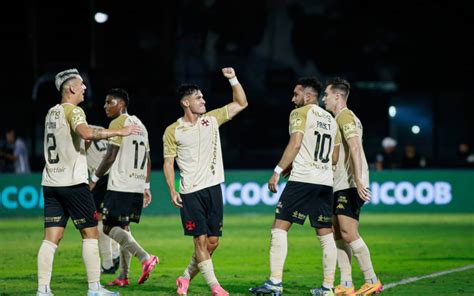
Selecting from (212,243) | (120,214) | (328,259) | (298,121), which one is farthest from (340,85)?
(120,214)

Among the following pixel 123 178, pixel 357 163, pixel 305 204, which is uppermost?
pixel 357 163

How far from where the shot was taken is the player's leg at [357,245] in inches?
520

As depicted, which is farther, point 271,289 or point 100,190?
point 100,190

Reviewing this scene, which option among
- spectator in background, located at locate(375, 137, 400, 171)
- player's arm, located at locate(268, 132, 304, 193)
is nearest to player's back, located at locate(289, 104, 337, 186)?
player's arm, located at locate(268, 132, 304, 193)

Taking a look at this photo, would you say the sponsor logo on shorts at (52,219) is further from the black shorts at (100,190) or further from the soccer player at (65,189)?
the black shorts at (100,190)

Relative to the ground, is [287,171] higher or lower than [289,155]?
lower

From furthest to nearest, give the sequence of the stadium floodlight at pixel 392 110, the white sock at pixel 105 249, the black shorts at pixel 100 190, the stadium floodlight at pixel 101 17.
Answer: the stadium floodlight at pixel 101 17 → the stadium floodlight at pixel 392 110 → the black shorts at pixel 100 190 → the white sock at pixel 105 249

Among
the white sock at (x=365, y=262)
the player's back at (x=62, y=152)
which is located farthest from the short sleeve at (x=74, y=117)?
the white sock at (x=365, y=262)

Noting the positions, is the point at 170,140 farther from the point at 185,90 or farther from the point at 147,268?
the point at 147,268

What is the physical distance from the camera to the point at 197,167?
1305cm

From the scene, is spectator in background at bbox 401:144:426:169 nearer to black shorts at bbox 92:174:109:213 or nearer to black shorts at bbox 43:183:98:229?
black shorts at bbox 92:174:109:213

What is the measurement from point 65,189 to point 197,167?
148 centimetres

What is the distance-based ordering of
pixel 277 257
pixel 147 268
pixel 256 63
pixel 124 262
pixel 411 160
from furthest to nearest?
pixel 256 63, pixel 411 160, pixel 124 262, pixel 147 268, pixel 277 257

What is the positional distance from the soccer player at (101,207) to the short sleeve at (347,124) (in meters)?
3.80
